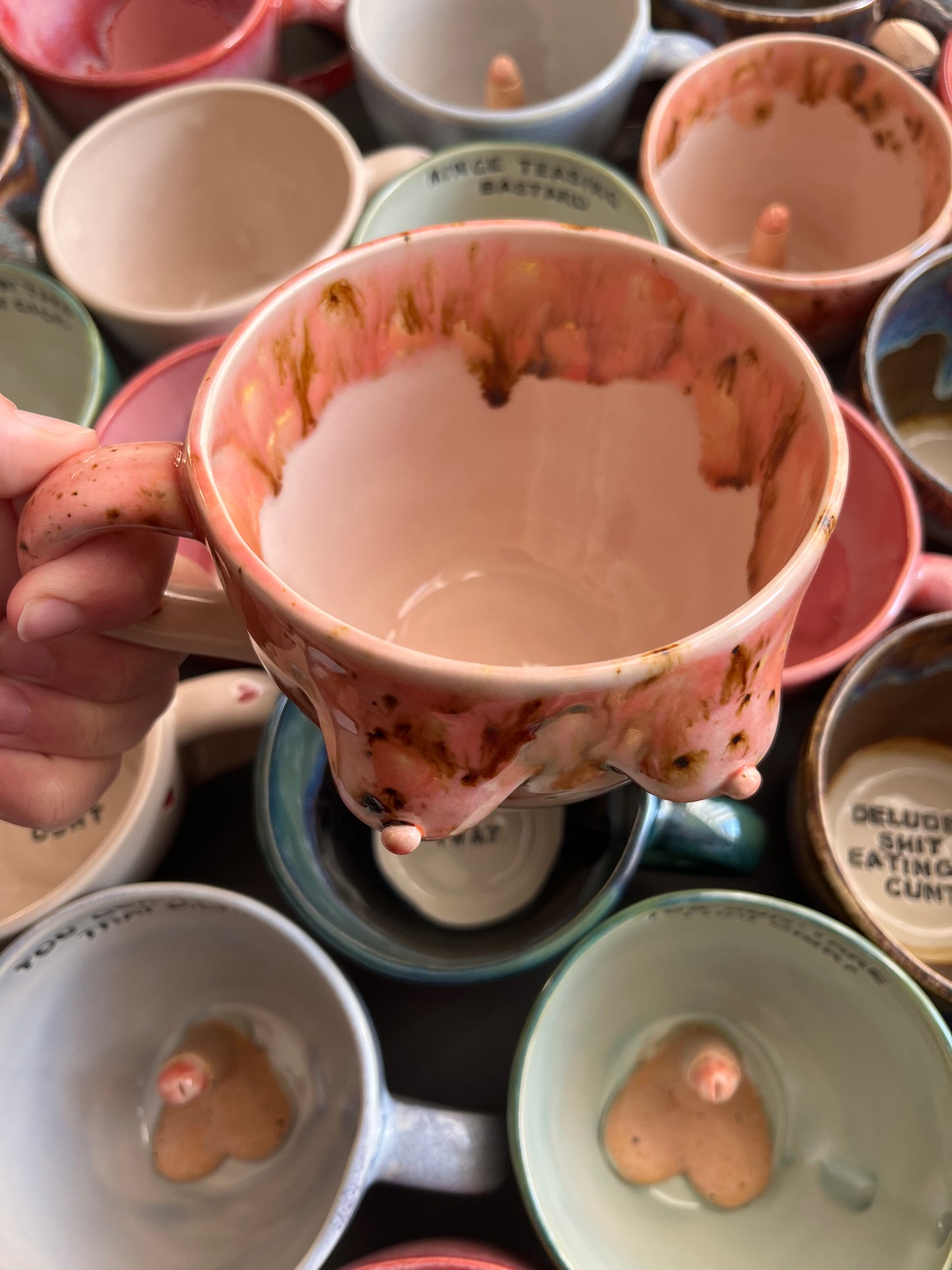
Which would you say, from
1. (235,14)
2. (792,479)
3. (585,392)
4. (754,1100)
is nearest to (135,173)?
(235,14)

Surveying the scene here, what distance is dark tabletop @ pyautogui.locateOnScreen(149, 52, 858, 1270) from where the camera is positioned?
0.41 m

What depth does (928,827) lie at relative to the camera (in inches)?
20.5

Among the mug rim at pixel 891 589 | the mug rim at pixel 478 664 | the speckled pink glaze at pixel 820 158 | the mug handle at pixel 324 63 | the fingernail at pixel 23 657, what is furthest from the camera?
the mug handle at pixel 324 63

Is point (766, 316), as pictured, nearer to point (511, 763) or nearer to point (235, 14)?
point (511, 763)

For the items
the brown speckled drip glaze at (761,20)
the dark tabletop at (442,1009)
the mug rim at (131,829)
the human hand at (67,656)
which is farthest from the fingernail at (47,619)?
the brown speckled drip glaze at (761,20)

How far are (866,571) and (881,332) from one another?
147mm

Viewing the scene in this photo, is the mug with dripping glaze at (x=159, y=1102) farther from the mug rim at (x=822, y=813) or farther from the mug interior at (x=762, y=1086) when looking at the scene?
the mug rim at (x=822, y=813)

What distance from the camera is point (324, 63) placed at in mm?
751

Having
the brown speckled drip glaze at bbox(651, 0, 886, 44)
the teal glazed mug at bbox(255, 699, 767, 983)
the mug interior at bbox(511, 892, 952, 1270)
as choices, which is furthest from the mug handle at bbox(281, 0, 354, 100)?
the mug interior at bbox(511, 892, 952, 1270)

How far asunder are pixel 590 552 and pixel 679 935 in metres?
0.18

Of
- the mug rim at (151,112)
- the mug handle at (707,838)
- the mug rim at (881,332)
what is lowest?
the mug handle at (707,838)

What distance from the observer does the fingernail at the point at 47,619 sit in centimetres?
27

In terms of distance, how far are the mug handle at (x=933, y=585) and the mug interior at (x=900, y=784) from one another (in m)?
0.02

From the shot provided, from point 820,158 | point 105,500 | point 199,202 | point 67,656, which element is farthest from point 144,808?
point 820,158
